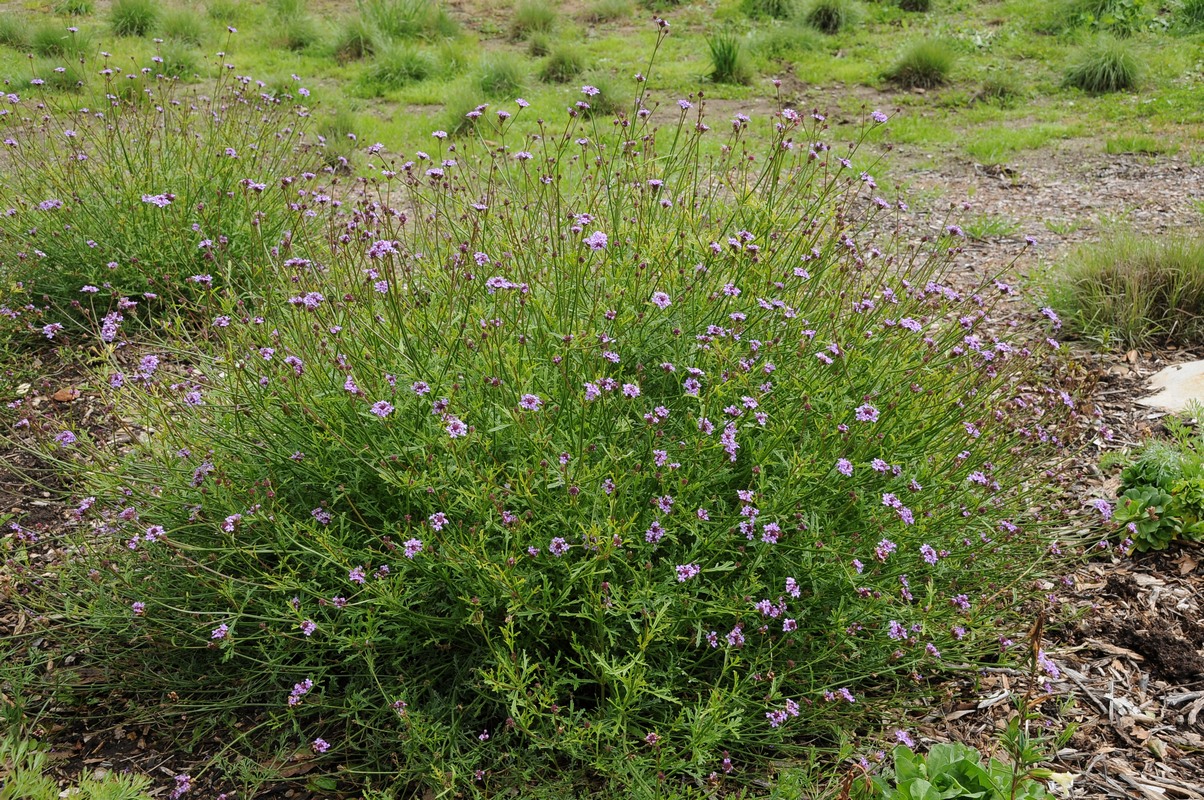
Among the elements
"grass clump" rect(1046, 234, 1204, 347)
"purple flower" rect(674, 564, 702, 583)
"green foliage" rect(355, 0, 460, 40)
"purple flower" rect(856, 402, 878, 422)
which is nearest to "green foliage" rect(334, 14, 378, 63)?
"green foliage" rect(355, 0, 460, 40)

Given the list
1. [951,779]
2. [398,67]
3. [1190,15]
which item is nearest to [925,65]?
[1190,15]

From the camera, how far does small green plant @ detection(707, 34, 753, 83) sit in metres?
11.6

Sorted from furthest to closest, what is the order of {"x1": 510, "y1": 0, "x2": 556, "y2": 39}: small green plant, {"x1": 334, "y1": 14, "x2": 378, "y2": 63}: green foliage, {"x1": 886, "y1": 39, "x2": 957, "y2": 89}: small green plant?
1. {"x1": 510, "y1": 0, "x2": 556, "y2": 39}: small green plant
2. {"x1": 334, "y1": 14, "x2": 378, "y2": 63}: green foliage
3. {"x1": 886, "y1": 39, "x2": 957, "y2": 89}: small green plant

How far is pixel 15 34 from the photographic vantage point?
1174 centimetres

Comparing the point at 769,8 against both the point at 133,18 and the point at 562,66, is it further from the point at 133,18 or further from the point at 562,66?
the point at 133,18

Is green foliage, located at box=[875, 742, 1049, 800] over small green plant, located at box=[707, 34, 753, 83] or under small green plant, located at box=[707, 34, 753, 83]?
under

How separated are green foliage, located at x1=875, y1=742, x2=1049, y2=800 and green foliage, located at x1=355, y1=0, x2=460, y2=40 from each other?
43.0ft

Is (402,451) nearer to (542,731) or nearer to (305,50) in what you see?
(542,731)

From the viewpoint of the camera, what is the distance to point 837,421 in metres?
3.26

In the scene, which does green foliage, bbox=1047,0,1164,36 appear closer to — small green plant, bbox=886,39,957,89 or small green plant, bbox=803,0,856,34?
small green plant, bbox=886,39,957,89

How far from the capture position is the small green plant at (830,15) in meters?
13.7

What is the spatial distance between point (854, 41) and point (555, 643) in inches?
504

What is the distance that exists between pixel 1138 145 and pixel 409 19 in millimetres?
10544

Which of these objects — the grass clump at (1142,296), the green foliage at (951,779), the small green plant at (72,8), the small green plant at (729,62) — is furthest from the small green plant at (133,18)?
the green foliage at (951,779)
